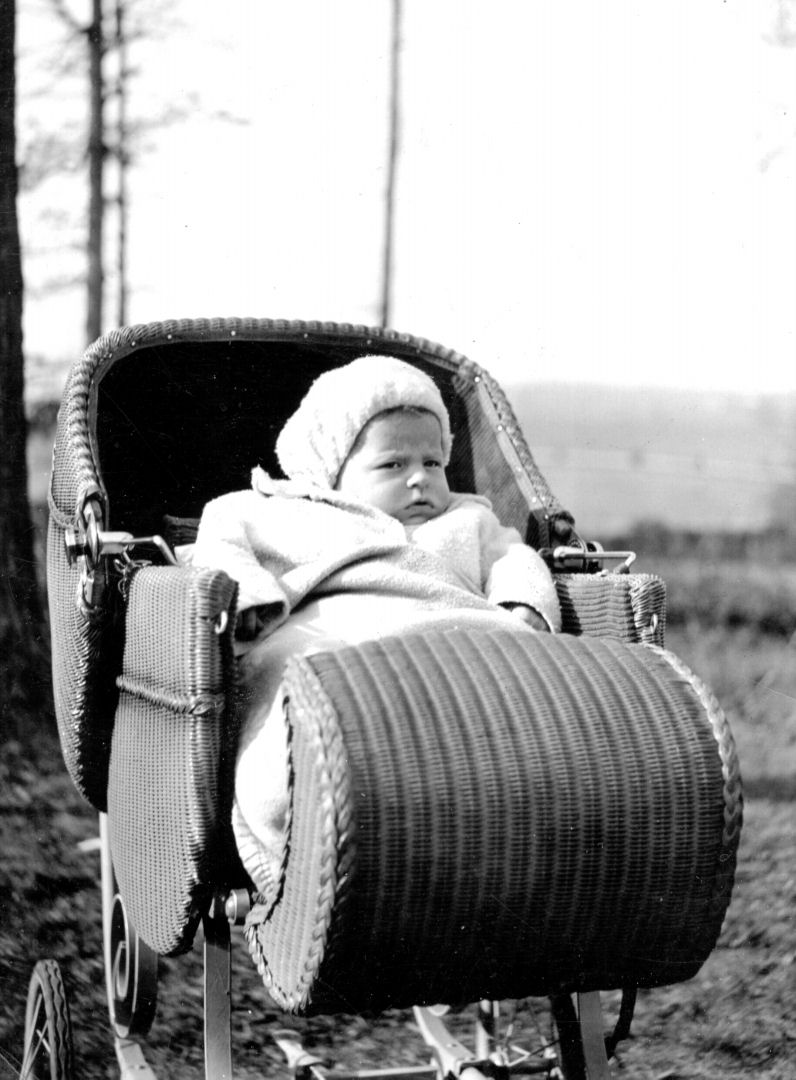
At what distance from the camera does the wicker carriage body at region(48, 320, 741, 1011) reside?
5.38ft

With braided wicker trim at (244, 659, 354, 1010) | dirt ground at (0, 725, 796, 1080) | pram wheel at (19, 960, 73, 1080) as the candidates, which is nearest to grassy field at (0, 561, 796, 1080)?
dirt ground at (0, 725, 796, 1080)

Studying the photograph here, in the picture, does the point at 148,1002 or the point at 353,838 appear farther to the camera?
the point at 148,1002

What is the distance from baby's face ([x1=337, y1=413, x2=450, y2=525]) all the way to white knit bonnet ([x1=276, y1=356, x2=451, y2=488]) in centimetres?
2

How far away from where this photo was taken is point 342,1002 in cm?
165

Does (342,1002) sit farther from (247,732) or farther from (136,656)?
(136,656)

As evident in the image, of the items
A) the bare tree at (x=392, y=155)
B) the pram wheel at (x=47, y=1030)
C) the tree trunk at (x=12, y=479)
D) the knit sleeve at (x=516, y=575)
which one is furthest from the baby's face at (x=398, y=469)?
the tree trunk at (x=12, y=479)

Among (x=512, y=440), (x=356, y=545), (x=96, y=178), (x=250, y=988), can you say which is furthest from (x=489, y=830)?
(x=96, y=178)

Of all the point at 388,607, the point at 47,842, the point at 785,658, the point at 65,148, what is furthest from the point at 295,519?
the point at 785,658

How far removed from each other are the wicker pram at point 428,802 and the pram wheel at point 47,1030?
0.50m

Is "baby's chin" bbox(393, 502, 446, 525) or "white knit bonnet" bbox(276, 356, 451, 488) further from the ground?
"white knit bonnet" bbox(276, 356, 451, 488)

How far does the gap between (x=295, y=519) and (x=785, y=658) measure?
4616mm

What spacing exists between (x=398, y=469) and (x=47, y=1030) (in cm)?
129

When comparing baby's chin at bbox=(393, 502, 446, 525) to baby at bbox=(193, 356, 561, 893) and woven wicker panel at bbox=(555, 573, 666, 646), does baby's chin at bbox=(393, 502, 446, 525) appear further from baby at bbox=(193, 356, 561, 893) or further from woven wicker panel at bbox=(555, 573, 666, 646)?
woven wicker panel at bbox=(555, 573, 666, 646)

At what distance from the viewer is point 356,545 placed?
2266 millimetres
